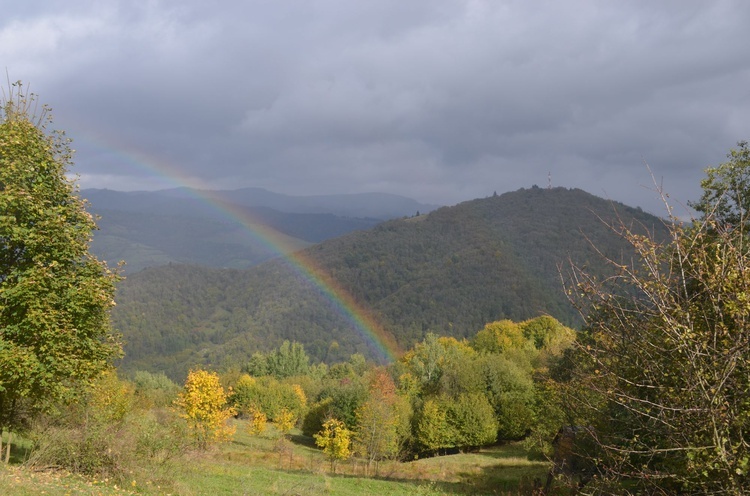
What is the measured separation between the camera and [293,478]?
2827 centimetres

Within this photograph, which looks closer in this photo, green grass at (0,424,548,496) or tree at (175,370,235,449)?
green grass at (0,424,548,496)

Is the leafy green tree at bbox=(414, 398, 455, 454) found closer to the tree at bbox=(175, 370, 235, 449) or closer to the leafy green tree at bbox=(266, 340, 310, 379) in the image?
the tree at bbox=(175, 370, 235, 449)

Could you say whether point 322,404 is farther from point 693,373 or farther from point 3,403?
point 693,373

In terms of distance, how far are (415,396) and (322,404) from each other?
13345 mm

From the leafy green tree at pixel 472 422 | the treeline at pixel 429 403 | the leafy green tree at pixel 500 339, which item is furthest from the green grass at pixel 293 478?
the leafy green tree at pixel 500 339

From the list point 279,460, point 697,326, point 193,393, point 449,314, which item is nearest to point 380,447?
point 279,460

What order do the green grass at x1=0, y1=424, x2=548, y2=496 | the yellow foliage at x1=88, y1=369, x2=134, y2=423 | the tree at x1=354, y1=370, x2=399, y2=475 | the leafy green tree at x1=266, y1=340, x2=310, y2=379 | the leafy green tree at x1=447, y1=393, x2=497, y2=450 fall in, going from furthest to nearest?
the leafy green tree at x1=266, y1=340, x2=310, y2=379 → the leafy green tree at x1=447, y1=393, x2=497, y2=450 → the tree at x1=354, y1=370, x2=399, y2=475 → the yellow foliage at x1=88, y1=369, x2=134, y2=423 → the green grass at x1=0, y1=424, x2=548, y2=496

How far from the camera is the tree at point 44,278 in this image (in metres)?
13.8

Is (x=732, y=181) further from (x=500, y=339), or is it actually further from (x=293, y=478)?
(x=500, y=339)

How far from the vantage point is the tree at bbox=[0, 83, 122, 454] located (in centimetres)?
1384

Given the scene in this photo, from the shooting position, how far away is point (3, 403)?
651 inches

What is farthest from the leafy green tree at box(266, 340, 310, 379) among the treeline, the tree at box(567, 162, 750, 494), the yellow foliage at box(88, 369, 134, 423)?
the tree at box(567, 162, 750, 494)

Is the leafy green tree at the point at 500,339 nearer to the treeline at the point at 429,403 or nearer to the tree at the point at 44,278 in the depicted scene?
the treeline at the point at 429,403

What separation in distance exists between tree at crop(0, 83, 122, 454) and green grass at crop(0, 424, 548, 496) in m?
2.66
